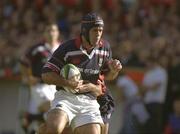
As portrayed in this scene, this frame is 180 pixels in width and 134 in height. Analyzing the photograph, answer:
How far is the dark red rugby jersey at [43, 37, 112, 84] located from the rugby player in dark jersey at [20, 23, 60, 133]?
266 centimetres

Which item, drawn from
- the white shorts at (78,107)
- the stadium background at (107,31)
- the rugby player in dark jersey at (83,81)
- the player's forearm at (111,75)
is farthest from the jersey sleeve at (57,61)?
the stadium background at (107,31)

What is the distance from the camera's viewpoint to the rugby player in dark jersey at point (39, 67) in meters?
13.3

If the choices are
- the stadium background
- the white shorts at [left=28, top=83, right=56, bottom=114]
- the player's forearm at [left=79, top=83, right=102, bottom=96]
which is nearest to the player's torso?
the player's forearm at [left=79, top=83, right=102, bottom=96]

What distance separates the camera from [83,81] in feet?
34.5

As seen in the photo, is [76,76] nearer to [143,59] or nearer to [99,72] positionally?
[99,72]

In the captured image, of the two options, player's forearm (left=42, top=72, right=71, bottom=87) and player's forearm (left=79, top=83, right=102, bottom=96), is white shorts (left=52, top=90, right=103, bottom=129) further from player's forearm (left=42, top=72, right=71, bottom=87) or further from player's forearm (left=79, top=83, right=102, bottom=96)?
player's forearm (left=42, top=72, right=71, bottom=87)

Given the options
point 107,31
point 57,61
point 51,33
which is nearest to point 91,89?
point 57,61

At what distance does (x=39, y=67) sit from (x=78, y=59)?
9.72 ft

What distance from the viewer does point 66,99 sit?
10.5 m

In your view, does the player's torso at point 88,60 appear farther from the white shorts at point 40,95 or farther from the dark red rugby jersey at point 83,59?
the white shorts at point 40,95

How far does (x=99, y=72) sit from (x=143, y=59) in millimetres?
5693

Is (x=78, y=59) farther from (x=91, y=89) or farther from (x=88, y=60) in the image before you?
(x=91, y=89)

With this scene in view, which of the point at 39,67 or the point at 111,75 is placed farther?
the point at 39,67

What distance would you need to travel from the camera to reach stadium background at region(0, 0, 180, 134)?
16625 millimetres
